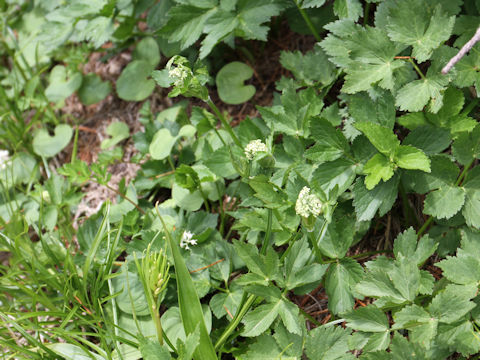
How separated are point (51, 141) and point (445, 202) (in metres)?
1.97

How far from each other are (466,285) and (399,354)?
275 mm

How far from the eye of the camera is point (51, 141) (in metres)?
2.36

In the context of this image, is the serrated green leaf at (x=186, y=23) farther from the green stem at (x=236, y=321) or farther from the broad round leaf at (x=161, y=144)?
the green stem at (x=236, y=321)

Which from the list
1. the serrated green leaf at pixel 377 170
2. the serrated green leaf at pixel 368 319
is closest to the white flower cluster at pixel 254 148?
the serrated green leaf at pixel 377 170

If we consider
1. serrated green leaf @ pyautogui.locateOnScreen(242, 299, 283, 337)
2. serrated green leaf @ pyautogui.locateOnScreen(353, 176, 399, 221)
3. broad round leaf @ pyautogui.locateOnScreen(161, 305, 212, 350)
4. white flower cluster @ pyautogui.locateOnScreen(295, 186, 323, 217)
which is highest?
white flower cluster @ pyautogui.locateOnScreen(295, 186, 323, 217)

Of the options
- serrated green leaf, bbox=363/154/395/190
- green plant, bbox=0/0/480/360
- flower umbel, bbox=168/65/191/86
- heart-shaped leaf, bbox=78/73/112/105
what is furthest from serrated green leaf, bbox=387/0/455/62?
heart-shaped leaf, bbox=78/73/112/105

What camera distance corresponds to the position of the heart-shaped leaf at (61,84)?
248 centimetres

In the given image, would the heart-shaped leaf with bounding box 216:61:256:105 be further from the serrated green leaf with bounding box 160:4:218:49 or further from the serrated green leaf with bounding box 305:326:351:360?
Answer: the serrated green leaf with bounding box 305:326:351:360

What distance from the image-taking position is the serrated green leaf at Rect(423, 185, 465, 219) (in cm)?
133

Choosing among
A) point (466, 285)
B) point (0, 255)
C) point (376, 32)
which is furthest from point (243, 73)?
point (0, 255)

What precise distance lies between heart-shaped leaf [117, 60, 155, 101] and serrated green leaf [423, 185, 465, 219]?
152 centimetres

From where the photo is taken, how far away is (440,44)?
136cm

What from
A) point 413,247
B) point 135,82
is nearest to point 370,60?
point 413,247

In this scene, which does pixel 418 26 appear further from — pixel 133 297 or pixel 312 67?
pixel 133 297
